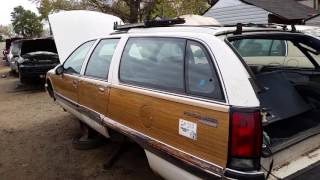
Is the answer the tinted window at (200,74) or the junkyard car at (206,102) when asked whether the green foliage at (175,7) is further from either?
the tinted window at (200,74)

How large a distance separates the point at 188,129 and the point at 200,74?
0.43 meters

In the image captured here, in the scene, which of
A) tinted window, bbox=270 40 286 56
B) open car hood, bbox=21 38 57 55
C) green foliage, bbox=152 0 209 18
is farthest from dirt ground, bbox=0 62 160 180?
green foliage, bbox=152 0 209 18

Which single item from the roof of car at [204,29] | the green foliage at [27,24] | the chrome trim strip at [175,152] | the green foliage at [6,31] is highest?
the roof of car at [204,29]

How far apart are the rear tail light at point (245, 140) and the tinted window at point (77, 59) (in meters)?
3.23

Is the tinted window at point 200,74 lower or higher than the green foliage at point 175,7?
lower

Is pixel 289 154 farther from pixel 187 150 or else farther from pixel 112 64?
pixel 112 64

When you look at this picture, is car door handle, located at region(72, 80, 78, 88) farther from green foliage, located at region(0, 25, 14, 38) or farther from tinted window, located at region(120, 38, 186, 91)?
green foliage, located at region(0, 25, 14, 38)

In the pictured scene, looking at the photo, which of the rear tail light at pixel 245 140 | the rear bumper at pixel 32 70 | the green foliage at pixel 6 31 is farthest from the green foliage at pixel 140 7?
the green foliage at pixel 6 31

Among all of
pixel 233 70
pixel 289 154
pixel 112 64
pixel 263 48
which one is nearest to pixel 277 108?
pixel 289 154

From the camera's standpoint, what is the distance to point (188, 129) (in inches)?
121

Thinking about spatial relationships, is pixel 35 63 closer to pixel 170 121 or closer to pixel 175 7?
pixel 170 121

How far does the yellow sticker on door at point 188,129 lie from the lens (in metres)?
3.02

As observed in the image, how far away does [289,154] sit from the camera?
3.21 m

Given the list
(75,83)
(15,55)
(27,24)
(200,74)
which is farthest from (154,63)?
(27,24)
